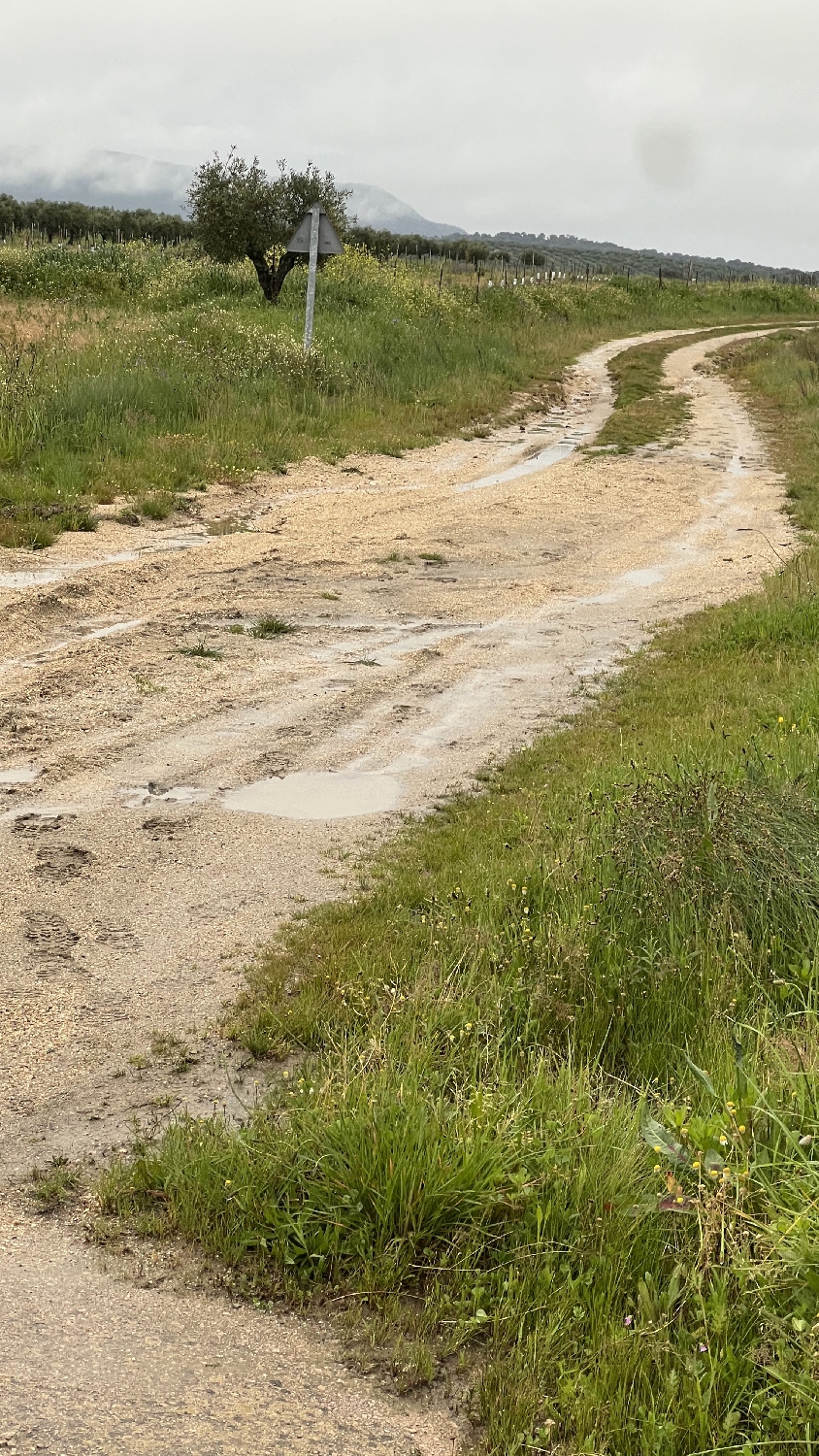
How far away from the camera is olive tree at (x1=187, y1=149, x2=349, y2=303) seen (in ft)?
87.6

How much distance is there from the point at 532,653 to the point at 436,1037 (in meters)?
5.51

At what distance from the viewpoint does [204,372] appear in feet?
55.6

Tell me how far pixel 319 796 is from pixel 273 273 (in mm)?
23483

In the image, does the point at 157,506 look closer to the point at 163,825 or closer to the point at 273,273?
the point at 163,825

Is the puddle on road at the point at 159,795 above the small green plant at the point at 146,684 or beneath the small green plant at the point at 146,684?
beneath

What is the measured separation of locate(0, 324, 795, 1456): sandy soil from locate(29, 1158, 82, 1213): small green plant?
0.07 m

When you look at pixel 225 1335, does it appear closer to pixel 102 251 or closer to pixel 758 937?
pixel 758 937

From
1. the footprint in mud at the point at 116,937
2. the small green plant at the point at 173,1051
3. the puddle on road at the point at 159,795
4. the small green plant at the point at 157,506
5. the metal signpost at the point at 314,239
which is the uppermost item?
the metal signpost at the point at 314,239

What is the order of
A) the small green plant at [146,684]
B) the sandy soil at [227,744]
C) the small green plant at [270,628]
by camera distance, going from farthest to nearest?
the small green plant at [270,628] → the small green plant at [146,684] → the sandy soil at [227,744]

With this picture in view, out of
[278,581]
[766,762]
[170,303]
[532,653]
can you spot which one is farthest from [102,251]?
[766,762]

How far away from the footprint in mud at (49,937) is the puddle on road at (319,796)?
1.37 m

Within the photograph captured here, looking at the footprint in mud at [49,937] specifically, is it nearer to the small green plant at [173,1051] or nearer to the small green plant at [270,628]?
the small green plant at [173,1051]

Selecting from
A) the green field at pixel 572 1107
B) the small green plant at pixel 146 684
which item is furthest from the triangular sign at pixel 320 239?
the green field at pixel 572 1107

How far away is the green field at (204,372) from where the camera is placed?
12969 millimetres
